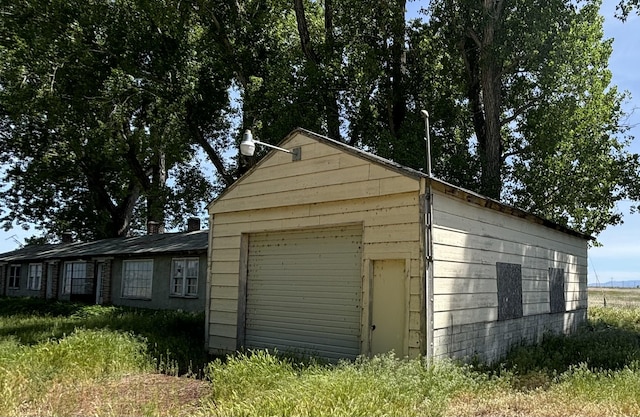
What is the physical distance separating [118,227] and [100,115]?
1189 cm

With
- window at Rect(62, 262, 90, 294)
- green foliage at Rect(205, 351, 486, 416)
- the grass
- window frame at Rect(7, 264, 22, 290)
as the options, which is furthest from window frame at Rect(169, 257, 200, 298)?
window frame at Rect(7, 264, 22, 290)

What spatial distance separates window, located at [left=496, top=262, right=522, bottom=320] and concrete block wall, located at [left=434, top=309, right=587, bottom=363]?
193mm

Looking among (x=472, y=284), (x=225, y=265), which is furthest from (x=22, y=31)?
(x=472, y=284)

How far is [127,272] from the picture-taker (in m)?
23.5

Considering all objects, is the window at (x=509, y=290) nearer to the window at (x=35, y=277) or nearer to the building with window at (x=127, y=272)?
the building with window at (x=127, y=272)

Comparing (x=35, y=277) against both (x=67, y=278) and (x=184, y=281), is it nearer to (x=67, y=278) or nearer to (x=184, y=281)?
(x=67, y=278)

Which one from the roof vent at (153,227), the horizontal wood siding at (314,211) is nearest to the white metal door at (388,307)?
the horizontal wood siding at (314,211)

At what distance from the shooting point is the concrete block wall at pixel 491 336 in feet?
30.6

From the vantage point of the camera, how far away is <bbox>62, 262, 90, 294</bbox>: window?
2583 centimetres

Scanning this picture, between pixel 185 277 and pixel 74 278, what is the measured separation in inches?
363

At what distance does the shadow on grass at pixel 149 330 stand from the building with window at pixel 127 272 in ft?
6.27

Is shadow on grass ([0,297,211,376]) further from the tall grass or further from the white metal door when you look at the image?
the white metal door

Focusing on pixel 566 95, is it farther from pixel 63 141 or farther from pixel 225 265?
pixel 63 141

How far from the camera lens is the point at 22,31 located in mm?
24203
